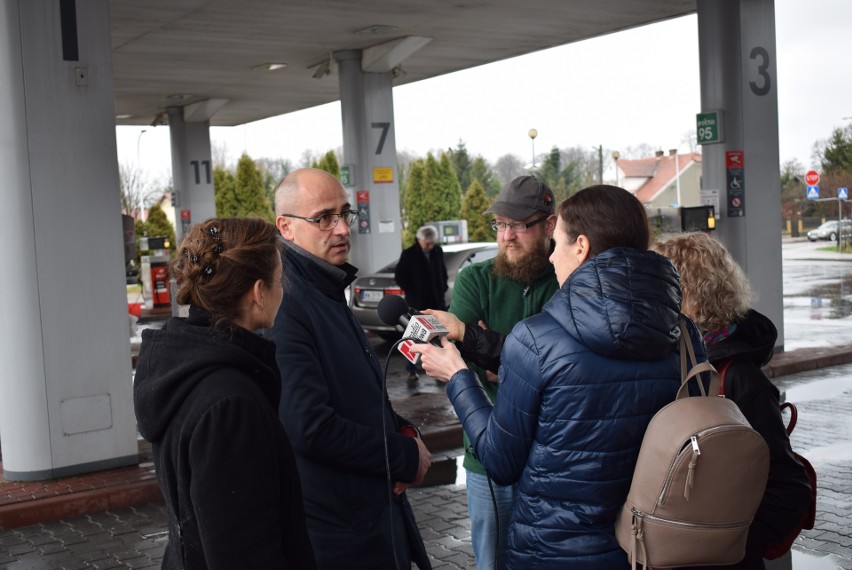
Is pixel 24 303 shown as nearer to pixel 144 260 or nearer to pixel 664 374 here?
pixel 664 374

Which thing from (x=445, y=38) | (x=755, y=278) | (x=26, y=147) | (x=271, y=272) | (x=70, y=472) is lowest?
(x=70, y=472)

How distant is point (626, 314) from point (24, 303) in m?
6.26

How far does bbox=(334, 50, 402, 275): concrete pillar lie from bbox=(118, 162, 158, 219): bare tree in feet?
143

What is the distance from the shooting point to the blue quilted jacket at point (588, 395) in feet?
8.40

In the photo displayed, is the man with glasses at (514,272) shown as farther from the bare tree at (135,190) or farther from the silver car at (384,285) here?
the bare tree at (135,190)

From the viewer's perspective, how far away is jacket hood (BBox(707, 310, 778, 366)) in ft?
10.4

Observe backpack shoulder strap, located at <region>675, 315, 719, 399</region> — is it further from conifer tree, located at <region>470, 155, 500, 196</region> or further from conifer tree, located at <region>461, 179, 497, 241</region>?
conifer tree, located at <region>470, 155, 500, 196</region>

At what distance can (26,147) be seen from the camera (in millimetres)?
7531

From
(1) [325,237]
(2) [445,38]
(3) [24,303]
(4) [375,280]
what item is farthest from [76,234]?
(2) [445,38]

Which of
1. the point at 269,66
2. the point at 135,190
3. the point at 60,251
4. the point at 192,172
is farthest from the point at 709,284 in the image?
the point at 135,190

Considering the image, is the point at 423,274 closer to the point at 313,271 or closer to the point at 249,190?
the point at 313,271

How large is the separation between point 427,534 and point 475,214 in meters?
47.7

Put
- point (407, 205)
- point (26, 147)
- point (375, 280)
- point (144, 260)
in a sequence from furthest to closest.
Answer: point (407, 205)
point (144, 260)
point (375, 280)
point (26, 147)

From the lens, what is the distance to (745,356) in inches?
125
